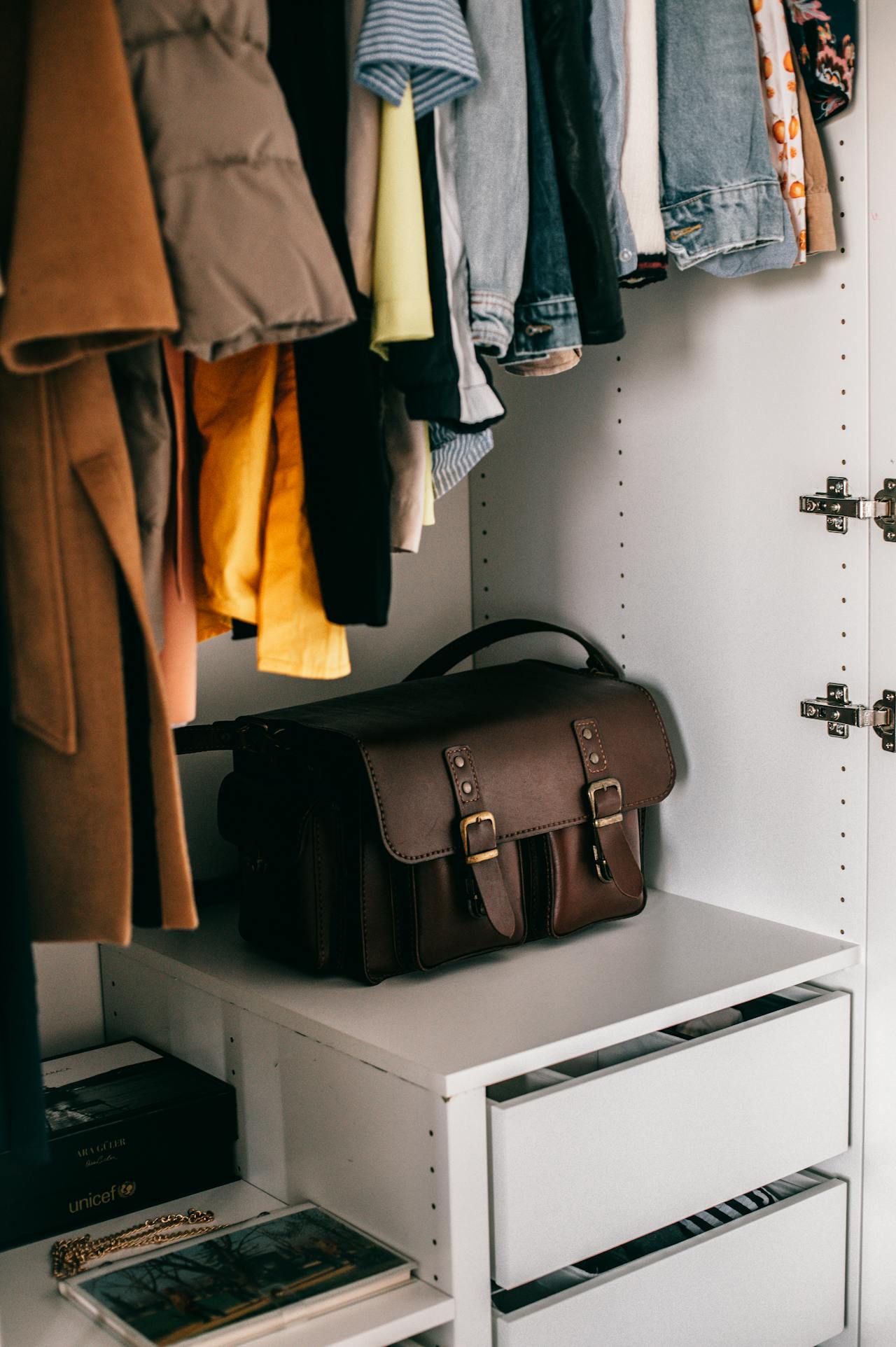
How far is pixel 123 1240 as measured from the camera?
1.28 m

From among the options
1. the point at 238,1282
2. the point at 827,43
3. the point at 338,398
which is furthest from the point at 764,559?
the point at 238,1282

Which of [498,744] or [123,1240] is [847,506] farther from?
[123,1240]

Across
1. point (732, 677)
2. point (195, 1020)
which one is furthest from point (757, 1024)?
point (195, 1020)

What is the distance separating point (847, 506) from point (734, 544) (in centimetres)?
16

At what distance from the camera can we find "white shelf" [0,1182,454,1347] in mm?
1095

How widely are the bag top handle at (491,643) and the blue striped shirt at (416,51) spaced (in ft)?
2.43

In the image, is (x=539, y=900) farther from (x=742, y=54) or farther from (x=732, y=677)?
(x=742, y=54)

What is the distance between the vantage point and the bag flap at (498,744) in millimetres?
1320

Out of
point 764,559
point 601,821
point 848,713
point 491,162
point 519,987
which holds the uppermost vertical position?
point 491,162

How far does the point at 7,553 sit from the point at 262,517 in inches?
8.4

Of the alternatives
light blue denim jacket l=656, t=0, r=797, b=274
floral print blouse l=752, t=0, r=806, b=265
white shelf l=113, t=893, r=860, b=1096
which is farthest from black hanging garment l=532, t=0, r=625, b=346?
white shelf l=113, t=893, r=860, b=1096

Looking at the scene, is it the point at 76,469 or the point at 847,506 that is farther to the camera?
the point at 847,506

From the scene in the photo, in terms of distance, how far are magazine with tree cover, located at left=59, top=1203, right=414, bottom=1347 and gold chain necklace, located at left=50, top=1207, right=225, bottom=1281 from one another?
47 mm

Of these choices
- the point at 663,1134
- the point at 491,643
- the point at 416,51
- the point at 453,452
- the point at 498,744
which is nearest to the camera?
the point at 416,51
